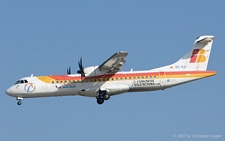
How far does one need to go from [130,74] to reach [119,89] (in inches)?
66.9

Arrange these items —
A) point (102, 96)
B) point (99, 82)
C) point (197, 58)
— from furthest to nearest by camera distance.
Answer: point (197, 58) < point (99, 82) < point (102, 96)

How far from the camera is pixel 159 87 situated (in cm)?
3091

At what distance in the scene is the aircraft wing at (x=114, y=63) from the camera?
2736 centimetres

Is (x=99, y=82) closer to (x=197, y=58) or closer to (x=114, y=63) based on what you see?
(x=114, y=63)

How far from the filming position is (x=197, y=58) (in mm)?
32406

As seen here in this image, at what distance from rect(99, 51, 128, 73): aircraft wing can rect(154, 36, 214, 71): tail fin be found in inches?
160

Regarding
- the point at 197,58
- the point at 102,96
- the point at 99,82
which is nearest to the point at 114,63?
the point at 99,82

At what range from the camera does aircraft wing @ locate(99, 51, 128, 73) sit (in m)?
27.4

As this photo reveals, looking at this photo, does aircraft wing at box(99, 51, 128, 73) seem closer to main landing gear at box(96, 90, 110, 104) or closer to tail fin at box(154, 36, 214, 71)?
main landing gear at box(96, 90, 110, 104)

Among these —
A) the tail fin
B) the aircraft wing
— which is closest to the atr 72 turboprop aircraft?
the aircraft wing

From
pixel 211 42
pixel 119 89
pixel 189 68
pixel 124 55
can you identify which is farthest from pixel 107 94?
pixel 211 42

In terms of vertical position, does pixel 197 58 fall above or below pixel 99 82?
above

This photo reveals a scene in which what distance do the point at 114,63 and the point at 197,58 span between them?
26.9ft

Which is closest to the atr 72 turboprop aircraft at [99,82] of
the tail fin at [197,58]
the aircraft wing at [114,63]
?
the aircraft wing at [114,63]
